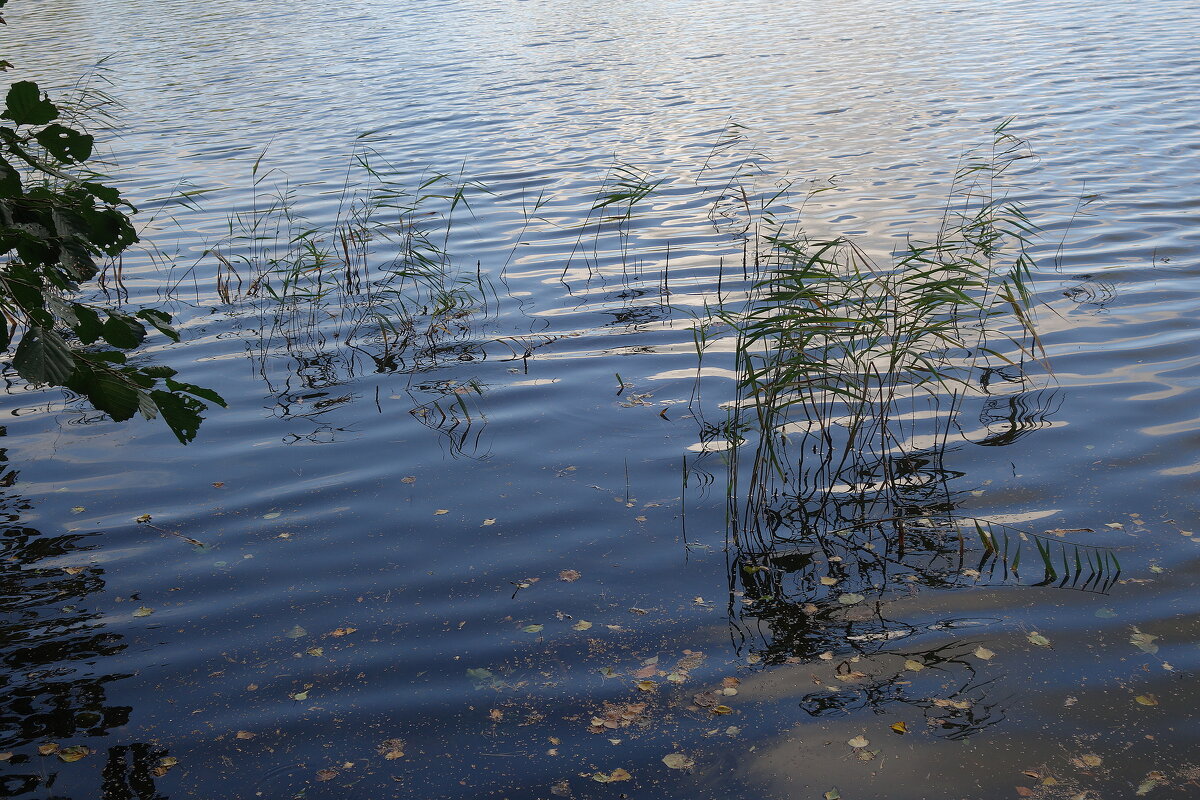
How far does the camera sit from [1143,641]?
402cm

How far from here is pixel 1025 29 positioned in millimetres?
18938

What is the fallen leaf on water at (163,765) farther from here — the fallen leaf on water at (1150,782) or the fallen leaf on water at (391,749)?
the fallen leaf on water at (1150,782)

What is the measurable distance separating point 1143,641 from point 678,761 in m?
2.03

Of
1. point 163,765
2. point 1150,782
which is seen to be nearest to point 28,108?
point 163,765

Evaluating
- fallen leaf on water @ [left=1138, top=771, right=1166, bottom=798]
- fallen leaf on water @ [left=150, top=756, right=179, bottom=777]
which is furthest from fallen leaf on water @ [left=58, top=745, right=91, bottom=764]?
fallen leaf on water @ [left=1138, top=771, right=1166, bottom=798]

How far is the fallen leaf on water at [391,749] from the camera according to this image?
3707 millimetres

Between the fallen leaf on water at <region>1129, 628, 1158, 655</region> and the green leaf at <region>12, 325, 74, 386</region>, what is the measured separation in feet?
13.3

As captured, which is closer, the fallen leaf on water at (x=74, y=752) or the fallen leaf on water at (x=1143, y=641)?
the fallen leaf on water at (x=74, y=752)

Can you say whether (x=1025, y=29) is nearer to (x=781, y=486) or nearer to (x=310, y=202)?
(x=310, y=202)

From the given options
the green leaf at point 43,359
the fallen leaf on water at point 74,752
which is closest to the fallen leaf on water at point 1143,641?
the green leaf at point 43,359

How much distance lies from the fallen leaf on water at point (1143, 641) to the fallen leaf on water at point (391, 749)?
3006 millimetres

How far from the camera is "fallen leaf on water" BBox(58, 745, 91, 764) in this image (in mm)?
3701

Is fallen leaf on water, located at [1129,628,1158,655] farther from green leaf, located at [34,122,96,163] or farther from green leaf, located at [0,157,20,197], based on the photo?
green leaf, located at [0,157,20,197]

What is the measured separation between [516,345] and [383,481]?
208cm
